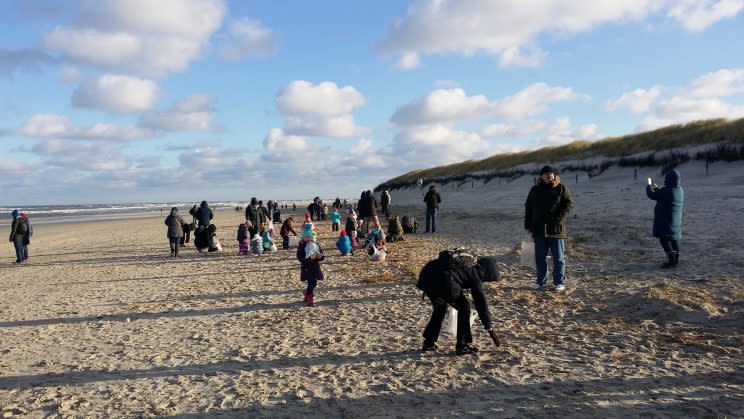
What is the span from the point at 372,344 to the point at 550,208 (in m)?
3.99

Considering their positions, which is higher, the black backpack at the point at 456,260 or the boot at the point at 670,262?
the black backpack at the point at 456,260

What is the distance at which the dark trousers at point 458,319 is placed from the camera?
17.6 feet

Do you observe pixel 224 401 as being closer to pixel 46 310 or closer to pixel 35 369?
pixel 35 369

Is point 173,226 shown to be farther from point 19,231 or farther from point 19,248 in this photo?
point 19,248

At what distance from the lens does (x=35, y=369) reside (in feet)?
18.7

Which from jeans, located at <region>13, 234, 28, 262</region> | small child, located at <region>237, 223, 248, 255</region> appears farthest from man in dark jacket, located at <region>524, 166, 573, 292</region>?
jeans, located at <region>13, 234, 28, 262</region>

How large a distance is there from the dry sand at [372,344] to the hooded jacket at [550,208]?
3.89 feet

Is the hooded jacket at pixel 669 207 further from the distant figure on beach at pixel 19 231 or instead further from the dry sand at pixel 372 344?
the distant figure on beach at pixel 19 231

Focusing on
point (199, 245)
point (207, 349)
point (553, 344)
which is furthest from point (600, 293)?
point (199, 245)

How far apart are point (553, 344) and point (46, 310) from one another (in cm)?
906

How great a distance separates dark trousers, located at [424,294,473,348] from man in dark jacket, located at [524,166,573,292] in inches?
130

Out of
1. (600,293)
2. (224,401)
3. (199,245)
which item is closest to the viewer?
(224,401)

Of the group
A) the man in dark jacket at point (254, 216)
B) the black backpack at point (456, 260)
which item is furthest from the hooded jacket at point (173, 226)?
the black backpack at point (456, 260)

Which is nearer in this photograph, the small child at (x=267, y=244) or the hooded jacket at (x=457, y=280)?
the hooded jacket at (x=457, y=280)
